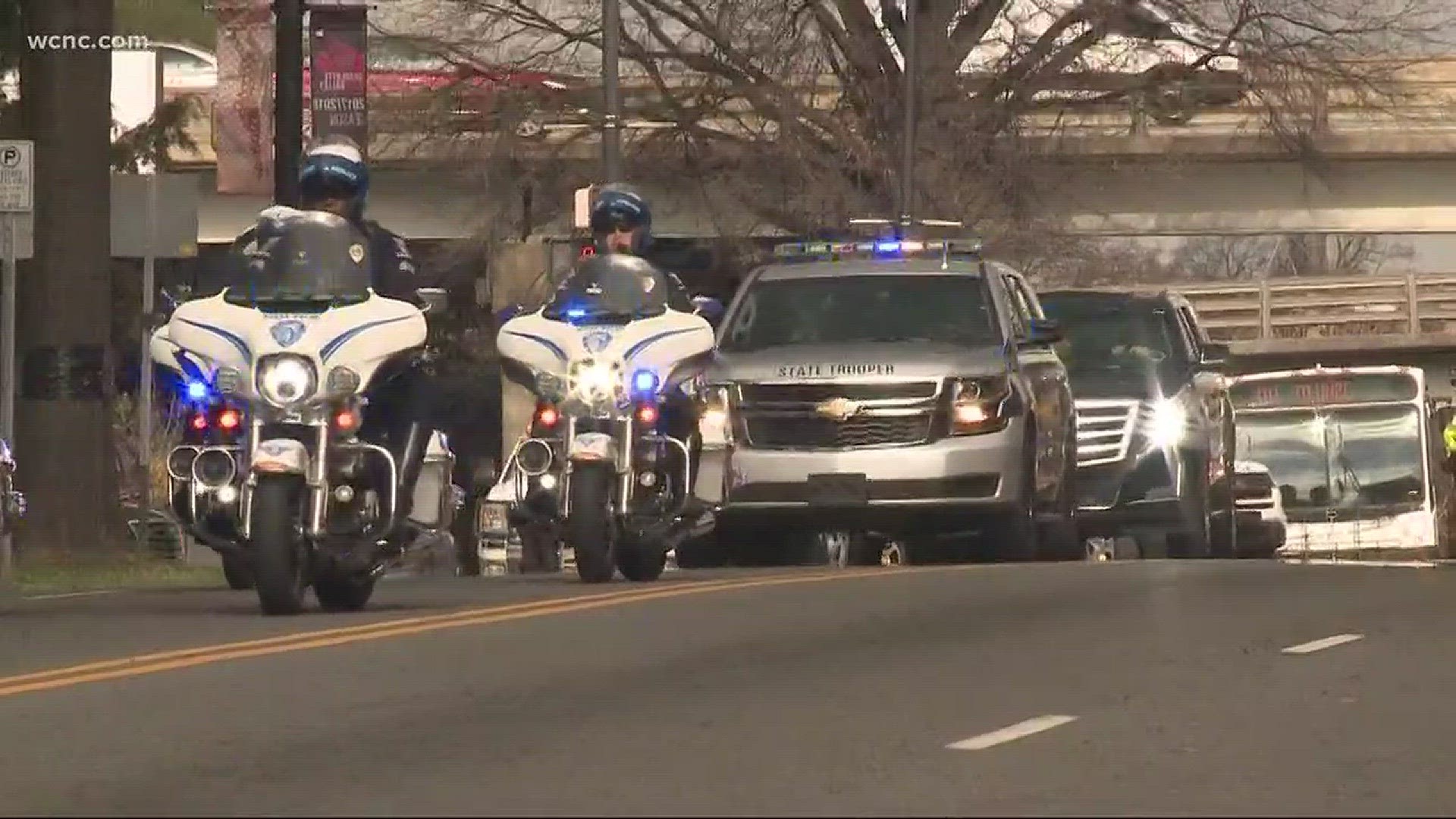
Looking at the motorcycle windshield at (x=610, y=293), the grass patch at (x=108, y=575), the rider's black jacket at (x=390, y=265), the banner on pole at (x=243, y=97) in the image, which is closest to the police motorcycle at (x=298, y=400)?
the rider's black jacket at (x=390, y=265)

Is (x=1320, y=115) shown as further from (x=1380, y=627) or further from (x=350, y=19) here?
(x=1380, y=627)

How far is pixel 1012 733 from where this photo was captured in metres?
10.8

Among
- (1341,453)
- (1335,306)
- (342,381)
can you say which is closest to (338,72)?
(342,381)

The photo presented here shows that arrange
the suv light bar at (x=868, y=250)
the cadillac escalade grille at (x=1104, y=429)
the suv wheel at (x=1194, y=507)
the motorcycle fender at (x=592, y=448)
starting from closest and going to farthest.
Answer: the motorcycle fender at (x=592, y=448) < the suv light bar at (x=868, y=250) < the cadillac escalade grille at (x=1104, y=429) < the suv wheel at (x=1194, y=507)

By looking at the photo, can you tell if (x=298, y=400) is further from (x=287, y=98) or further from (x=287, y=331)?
(x=287, y=98)

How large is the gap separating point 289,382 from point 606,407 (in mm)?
2788

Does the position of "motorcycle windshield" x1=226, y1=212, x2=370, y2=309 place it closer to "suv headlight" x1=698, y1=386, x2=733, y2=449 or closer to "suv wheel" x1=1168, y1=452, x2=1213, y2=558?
"suv headlight" x1=698, y1=386, x2=733, y2=449

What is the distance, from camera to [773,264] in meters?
22.0

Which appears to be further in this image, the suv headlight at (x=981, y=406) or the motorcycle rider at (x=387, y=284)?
the suv headlight at (x=981, y=406)

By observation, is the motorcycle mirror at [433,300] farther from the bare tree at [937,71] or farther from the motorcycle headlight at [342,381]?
the bare tree at [937,71]

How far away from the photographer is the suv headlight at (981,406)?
19922mm

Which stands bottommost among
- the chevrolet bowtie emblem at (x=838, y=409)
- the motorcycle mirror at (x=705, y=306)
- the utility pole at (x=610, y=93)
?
the chevrolet bowtie emblem at (x=838, y=409)

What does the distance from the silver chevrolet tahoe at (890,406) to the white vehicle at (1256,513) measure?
317 inches

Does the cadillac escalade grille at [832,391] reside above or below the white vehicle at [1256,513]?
above
